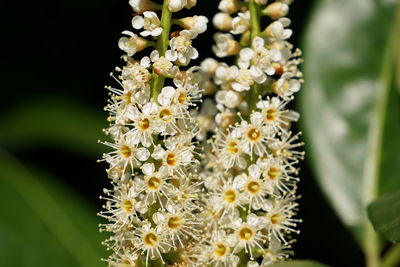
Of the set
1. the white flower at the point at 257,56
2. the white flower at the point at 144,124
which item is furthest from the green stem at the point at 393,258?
the white flower at the point at 144,124

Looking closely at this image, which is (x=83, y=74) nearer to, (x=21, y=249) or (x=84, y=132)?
(x=84, y=132)

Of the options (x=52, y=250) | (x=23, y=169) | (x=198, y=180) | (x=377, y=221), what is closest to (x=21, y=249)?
(x=52, y=250)

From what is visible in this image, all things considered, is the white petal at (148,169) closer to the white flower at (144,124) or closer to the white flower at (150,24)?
the white flower at (144,124)

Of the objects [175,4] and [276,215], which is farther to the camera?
[276,215]

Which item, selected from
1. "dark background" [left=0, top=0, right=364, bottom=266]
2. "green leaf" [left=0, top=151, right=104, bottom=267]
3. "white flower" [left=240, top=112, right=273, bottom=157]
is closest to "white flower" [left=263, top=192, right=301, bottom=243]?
"white flower" [left=240, top=112, right=273, bottom=157]

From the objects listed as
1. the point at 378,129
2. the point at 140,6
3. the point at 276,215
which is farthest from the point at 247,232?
the point at 378,129

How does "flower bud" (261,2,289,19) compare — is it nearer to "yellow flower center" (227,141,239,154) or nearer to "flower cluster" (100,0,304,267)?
"flower cluster" (100,0,304,267)

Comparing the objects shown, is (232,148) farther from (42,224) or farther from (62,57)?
(62,57)

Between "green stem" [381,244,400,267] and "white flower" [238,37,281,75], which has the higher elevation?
"white flower" [238,37,281,75]
